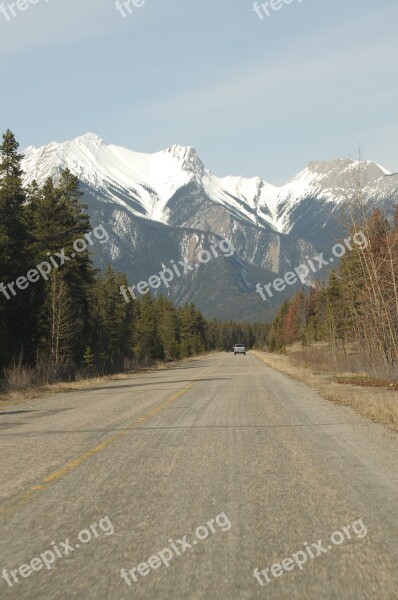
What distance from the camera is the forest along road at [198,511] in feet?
13.6

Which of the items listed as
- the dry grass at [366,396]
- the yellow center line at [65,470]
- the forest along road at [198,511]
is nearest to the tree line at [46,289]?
the dry grass at [366,396]

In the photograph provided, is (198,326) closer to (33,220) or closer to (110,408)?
(33,220)

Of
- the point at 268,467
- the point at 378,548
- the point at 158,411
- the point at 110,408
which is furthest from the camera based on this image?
the point at 110,408

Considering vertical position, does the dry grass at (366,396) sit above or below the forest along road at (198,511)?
below

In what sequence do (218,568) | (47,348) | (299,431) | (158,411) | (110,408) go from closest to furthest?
(218,568)
(299,431)
(158,411)
(110,408)
(47,348)

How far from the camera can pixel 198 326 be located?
141500 millimetres

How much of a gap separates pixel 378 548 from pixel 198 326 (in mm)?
136813

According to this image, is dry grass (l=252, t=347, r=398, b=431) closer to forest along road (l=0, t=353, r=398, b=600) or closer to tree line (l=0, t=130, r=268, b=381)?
forest along road (l=0, t=353, r=398, b=600)

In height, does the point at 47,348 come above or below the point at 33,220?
below

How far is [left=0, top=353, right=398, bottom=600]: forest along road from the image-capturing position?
163 inches

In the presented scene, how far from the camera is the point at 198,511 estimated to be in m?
5.81

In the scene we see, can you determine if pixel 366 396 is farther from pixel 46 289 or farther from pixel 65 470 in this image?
pixel 46 289

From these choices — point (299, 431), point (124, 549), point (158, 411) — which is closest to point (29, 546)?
point (124, 549)

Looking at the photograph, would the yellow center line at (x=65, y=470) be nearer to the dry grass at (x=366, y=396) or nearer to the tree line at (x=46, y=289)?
the dry grass at (x=366, y=396)
